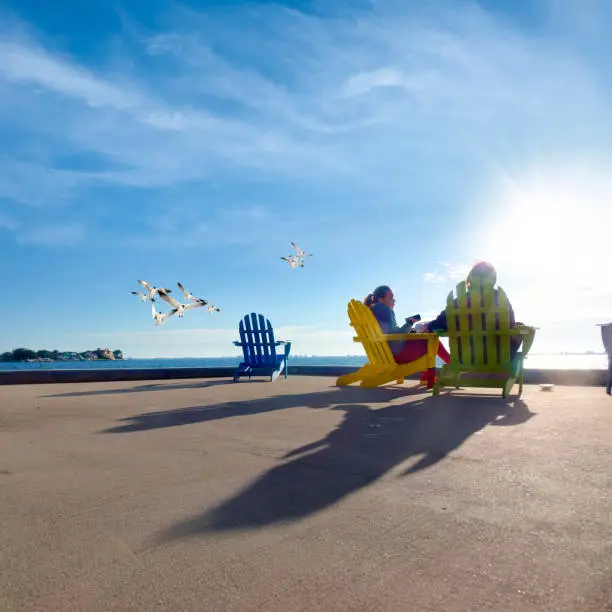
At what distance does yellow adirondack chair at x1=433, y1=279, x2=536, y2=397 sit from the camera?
568 centimetres

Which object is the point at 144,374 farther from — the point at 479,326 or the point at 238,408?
the point at 479,326

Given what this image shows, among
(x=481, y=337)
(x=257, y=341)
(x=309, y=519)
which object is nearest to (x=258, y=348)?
(x=257, y=341)

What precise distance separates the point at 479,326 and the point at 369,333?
1643 millimetres

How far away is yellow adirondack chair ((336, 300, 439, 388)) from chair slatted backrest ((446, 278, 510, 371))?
0.68 meters

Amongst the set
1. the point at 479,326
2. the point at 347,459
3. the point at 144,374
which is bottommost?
the point at 347,459

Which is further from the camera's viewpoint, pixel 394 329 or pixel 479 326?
pixel 394 329

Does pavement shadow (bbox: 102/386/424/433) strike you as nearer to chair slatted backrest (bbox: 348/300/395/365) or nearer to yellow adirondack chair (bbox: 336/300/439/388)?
yellow adirondack chair (bbox: 336/300/439/388)

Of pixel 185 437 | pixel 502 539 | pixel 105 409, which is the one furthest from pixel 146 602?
pixel 105 409

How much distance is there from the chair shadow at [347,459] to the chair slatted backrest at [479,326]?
114cm

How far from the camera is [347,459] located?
8.36 feet

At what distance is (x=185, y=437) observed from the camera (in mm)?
3270

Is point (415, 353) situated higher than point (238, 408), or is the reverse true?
point (415, 353)

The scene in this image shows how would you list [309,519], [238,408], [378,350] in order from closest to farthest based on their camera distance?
[309,519], [238,408], [378,350]

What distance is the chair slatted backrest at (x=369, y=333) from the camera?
271 inches
